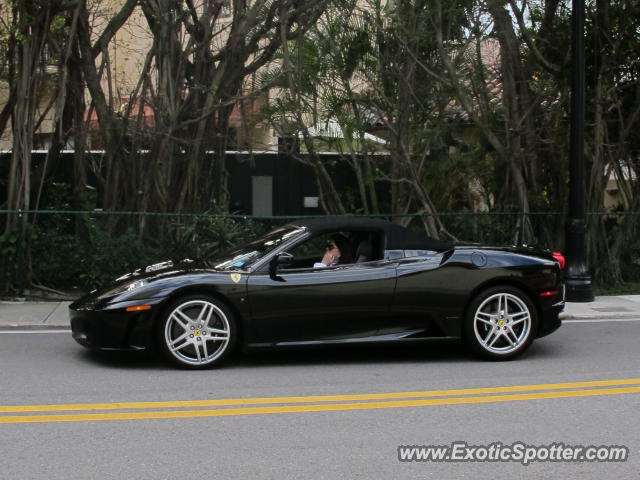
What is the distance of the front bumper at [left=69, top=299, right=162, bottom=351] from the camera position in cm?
679

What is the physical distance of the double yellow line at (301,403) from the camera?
5.58 m

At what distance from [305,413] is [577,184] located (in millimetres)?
7340

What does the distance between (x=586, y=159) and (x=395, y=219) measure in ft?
11.5

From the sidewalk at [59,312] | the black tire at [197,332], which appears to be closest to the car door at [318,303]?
the black tire at [197,332]

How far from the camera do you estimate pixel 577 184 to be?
11484 millimetres

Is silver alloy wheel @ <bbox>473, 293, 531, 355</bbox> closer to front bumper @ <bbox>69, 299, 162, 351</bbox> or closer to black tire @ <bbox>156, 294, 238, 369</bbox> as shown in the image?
A: black tire @ <bbox>156, 294, 238, 369</bbox>

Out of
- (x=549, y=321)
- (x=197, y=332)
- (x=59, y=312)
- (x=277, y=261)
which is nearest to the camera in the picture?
(x=197, y=332)

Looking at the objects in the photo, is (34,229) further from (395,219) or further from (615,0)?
(615,0)

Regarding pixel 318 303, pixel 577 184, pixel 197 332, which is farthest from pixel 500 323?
pixel 577 184

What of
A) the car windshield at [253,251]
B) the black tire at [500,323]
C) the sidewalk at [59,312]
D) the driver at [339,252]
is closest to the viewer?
the car windshield at [253,251]

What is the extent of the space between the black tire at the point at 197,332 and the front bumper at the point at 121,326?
110mm

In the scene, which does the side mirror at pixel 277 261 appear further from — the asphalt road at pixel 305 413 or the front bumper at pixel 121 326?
the front bumper at pixel 121 326

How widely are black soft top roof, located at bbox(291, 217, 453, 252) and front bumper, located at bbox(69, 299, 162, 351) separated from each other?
68.2 inches

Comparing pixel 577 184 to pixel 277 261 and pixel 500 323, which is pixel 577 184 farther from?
pixel 277 261
